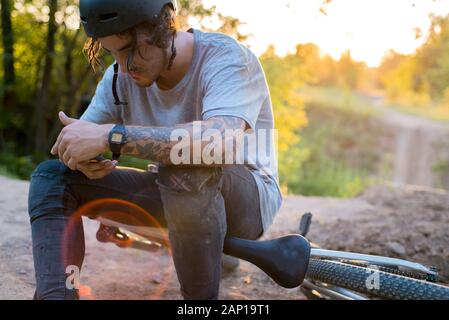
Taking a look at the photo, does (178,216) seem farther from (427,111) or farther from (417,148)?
(427,111)

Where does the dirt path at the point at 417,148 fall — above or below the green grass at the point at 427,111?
below

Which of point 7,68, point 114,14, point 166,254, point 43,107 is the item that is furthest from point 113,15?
point 7,68

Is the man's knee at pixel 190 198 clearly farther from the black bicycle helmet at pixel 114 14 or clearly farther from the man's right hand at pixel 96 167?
the black bicycle helmet at pixel 114 14

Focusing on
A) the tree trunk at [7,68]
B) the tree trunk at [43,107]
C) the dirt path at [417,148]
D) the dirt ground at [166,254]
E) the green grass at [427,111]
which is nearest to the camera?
the dirt ground at [166,254]

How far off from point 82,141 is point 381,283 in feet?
3.88

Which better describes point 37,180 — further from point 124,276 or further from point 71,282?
point 124,276

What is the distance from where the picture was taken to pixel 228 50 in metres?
2.44

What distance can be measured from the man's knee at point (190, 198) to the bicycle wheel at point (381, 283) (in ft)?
1.64

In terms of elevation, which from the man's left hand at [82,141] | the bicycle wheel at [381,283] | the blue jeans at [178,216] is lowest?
the bicycle wheel at [381,283]

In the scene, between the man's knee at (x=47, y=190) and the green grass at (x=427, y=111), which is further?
the green grass at (x=427, y=111)

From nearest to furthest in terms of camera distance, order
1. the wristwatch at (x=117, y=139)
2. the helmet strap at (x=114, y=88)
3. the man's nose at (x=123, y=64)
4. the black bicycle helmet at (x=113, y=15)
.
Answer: the wristwatch at (x=117, y=139), the black bicycle helmet at (x=113, y=15), the man's nose at (x=123, y=64), the helmet strap at (x=114, y=88)

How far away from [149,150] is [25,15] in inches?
292

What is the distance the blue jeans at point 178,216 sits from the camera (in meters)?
2.11

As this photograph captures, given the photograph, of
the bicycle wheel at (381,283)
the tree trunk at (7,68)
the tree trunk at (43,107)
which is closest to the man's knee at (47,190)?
the bicycle wheel at (381,283)
